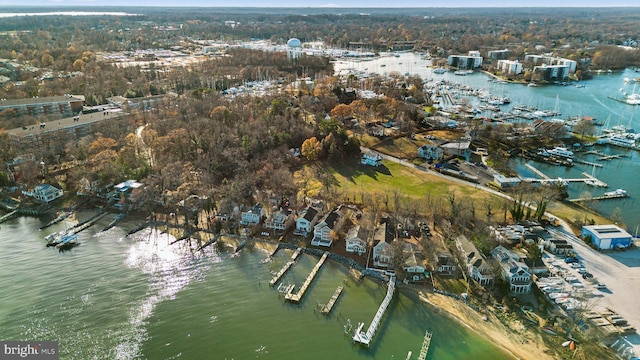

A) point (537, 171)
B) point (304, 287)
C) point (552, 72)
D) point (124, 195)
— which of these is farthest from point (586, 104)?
point (124, 195)

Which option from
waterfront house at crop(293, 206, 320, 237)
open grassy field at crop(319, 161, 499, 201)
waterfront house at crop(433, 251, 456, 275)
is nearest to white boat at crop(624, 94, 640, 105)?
open grassy field at crop(319, 161, 499, 201)

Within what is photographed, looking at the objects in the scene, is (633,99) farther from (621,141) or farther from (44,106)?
(44,106)

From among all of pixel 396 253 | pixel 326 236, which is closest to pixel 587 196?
pixel 396 253

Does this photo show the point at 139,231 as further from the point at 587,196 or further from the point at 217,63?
the point at 217,63

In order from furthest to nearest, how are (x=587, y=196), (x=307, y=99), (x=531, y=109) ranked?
(x=531, y=109)
(x=307, y=99)
(x=587, y=196)

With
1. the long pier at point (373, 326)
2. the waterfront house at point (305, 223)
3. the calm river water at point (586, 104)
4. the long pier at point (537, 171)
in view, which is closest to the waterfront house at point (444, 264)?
the long pier at point (373, 326)
